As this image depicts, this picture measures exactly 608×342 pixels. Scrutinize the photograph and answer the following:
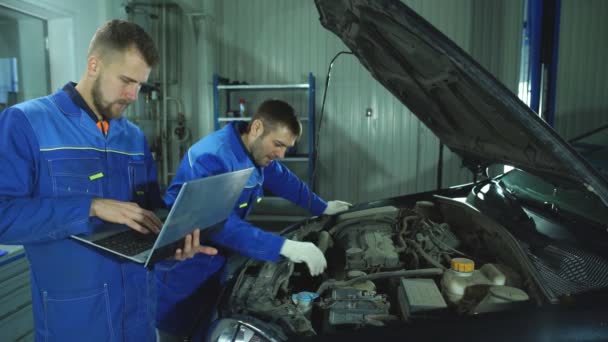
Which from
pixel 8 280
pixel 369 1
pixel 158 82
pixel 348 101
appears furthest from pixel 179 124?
pixel 369 1

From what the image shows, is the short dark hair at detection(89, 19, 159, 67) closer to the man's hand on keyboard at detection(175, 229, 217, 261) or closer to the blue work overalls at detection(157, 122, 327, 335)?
the blue work overalls at detection(157, 122, 327, 335)

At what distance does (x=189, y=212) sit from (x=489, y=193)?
145 centimetres

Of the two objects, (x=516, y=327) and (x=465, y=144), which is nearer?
(x=516, y=327)

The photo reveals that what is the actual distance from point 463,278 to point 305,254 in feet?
1.82

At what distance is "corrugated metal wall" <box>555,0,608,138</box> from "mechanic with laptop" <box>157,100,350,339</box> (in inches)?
169

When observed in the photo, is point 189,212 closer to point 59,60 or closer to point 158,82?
point 59,60

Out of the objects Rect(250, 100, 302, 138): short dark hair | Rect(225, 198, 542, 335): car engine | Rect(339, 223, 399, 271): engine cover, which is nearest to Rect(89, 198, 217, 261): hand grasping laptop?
Rect(225, 198, 542, 335): car engine

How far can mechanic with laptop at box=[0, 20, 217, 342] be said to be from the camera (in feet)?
3.48

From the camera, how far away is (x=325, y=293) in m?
1.29

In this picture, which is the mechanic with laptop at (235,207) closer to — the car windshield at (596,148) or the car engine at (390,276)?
the car engine at (390,276)

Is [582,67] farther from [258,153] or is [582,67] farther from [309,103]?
[258,153]

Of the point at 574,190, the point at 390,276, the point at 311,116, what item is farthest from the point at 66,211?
the point at 311,116

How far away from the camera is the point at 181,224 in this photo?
1.02 m

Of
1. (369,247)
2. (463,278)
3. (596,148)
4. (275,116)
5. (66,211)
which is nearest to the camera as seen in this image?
(66,211)
